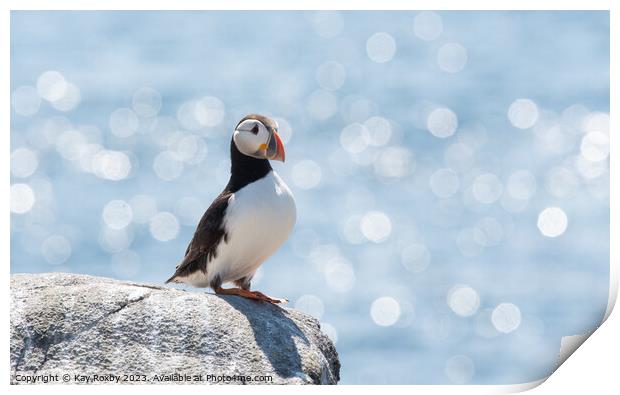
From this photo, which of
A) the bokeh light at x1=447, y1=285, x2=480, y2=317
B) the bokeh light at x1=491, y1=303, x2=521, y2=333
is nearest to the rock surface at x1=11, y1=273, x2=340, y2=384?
the bokeh light at x1=491, y1=303, x2=521, y2=333

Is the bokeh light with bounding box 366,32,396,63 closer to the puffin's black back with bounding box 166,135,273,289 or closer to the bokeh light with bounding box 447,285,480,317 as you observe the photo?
the bokeh light with bounding box 447,285,480,317

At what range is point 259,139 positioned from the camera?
8.38 metres

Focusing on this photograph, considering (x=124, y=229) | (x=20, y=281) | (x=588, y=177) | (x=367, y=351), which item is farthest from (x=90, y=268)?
(x=20, y=281)

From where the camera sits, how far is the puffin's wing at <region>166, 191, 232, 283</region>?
27.2 feet

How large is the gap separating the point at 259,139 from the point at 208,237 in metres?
0.84

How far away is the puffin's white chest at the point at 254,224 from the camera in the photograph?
8156 millimetres

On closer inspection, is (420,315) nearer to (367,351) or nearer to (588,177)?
(367,351)

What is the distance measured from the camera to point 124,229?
2081 cm

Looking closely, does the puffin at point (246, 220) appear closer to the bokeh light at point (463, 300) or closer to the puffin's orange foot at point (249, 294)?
the puffin's orange foot at point (249, 294)

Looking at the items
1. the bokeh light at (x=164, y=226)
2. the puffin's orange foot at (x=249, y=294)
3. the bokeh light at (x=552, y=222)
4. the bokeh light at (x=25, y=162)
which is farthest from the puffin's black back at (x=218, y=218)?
the bokeh light at (x=552, y=222)

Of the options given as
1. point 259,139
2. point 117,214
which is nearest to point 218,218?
point 259,139

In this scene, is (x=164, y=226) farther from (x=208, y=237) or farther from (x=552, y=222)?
(x=208, y=237)

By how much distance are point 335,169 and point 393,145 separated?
151 cm

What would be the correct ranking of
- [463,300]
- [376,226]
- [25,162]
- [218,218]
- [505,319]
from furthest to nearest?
1. [376,226]
2. [463,300]
3. [505,319]
4. [25,162]
5. [218,218]
